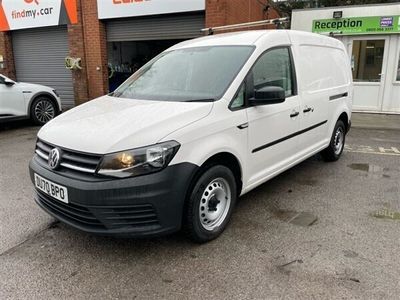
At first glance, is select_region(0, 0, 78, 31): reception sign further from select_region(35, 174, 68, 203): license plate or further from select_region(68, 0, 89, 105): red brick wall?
select_region(35, 174, 68, 203): license plate

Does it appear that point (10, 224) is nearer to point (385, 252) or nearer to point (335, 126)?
point (385, 252)

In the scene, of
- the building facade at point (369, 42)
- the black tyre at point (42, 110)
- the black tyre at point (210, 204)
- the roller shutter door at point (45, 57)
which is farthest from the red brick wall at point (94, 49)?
the black tyre at point (210, 204)

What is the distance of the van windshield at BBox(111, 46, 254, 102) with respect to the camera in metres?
3.66

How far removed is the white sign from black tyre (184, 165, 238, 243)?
7176 mm

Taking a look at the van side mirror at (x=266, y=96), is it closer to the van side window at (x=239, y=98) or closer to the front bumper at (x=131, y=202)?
the van side window at (x=239, y=98)

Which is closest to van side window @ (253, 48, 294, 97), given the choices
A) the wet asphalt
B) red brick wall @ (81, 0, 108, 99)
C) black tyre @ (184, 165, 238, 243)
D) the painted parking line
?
black tyre @ (184, 165, 238, 243)

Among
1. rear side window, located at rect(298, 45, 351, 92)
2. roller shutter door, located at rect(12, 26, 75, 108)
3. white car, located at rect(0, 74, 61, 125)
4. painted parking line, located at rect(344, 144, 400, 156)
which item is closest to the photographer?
rear side window, located at rect(298, 45, 351, 92)

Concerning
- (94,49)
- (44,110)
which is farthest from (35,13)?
(44,110)

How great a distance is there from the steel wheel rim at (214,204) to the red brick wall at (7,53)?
41.6 ft

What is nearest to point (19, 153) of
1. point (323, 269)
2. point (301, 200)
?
point (301, 200)

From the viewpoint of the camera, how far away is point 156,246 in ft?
11.2

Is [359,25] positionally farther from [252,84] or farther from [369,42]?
[252,84]

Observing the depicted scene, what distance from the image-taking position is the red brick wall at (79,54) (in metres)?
11.6

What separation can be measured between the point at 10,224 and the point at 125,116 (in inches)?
71.3
